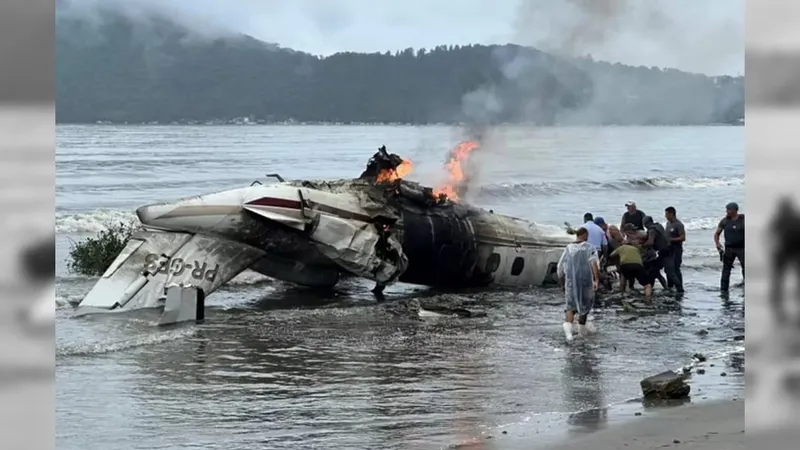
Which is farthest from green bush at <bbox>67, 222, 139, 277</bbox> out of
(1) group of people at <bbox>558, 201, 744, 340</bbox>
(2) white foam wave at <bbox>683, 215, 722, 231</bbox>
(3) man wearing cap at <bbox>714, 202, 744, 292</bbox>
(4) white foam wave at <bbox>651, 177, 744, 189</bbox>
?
(4) white foam wave at <bbox>651, 177, 744, 189</bbox>

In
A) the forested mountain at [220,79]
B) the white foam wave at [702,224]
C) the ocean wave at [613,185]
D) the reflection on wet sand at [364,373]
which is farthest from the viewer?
the forested mountain at [220,79]

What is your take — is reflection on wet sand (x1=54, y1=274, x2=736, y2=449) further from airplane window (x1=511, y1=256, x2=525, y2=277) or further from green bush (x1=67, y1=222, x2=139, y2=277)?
green bush (x1=67, y1=222, x2=139, y2=277)

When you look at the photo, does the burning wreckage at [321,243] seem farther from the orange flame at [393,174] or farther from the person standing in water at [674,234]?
the person standing in water at [674,234]

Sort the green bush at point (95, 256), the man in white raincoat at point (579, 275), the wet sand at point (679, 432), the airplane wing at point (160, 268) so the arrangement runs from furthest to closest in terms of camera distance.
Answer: the green bush at point (95, 256) < the airplane wing at point (160, 268) < the man in white raincoat at point (579, 275) < the wet sand at point (679, 432)

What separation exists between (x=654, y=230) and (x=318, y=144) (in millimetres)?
74054

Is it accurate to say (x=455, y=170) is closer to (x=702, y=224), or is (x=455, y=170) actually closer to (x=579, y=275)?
(x=579, y=275)

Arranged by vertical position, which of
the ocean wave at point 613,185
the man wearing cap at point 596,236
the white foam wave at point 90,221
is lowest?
the white foam wave at point 90,221

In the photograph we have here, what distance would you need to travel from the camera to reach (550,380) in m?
12.3

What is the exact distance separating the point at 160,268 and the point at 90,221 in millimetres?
25336

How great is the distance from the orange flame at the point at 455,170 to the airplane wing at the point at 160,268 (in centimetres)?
566

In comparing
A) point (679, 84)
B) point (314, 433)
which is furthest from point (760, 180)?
point (679, 84)

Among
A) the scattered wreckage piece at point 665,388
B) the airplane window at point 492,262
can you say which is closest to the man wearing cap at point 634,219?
the airplane window at point 492,262

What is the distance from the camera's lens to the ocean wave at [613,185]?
177 feet

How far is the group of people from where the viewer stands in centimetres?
1495
